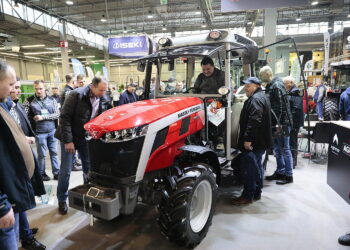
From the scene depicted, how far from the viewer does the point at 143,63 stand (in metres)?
3.24

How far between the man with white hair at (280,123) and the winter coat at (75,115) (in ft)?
9.15

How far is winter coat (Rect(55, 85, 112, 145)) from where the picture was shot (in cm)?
294

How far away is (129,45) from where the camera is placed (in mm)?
8375

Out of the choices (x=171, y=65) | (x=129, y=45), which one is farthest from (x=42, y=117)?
(x=129, y=45)

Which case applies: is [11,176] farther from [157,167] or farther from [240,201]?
[240,201]

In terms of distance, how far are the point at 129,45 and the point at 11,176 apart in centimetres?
758

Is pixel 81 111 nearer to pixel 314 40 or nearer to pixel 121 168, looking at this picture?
pixel 121 168

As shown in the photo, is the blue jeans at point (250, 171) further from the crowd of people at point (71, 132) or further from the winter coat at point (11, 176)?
the winter coat at point (11, 176)

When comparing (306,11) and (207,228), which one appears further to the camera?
(306,11)

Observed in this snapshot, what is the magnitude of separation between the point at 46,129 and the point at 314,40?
19559mm

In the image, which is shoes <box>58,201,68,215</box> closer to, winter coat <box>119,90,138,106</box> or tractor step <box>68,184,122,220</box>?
tractor step <box>68,184,122,220</box>

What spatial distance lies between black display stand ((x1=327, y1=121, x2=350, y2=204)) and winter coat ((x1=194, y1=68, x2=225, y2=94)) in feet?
4.76

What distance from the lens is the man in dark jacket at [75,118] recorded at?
2939 millimetres

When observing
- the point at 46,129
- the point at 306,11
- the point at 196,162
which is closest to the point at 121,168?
the point at 196,162
